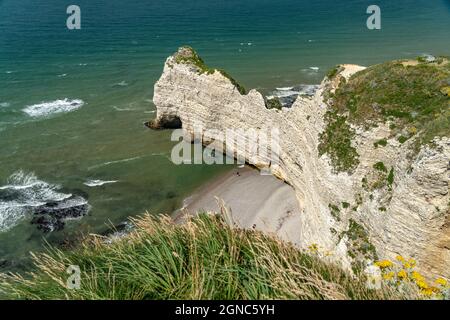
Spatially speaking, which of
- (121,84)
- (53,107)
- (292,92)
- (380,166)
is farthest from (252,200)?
(121,84)

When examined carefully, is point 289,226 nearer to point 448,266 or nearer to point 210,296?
point 448,266

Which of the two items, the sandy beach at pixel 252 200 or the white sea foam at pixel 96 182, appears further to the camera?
the white sea foam at pixel 96 182

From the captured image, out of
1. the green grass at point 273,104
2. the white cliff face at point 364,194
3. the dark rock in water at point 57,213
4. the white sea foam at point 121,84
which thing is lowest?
the dark rock in water at point 57,213

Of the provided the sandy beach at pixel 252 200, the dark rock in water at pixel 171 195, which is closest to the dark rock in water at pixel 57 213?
the dark rock in water at pixel 171 195

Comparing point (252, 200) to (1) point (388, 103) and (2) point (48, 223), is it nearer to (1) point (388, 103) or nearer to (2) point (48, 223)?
(1) point (388, 103)

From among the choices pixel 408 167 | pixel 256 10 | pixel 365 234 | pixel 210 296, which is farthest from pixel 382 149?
pixel 256 10

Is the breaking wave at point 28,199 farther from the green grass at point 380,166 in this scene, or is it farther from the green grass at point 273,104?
the green grass at point 380,166

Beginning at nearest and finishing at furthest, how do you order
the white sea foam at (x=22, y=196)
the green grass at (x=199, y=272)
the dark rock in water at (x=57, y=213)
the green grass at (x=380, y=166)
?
the green grass at (x=199, y=272) → the green grass at (x=380, y=166) → the dark rock in water at (x=57, y=213) → the white sea foam at (x=22, y=196)

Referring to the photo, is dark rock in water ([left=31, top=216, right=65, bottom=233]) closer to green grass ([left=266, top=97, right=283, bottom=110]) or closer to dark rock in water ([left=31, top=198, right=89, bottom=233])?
dark rock in water ([left=31, top=198, right=89, bottom=233])
